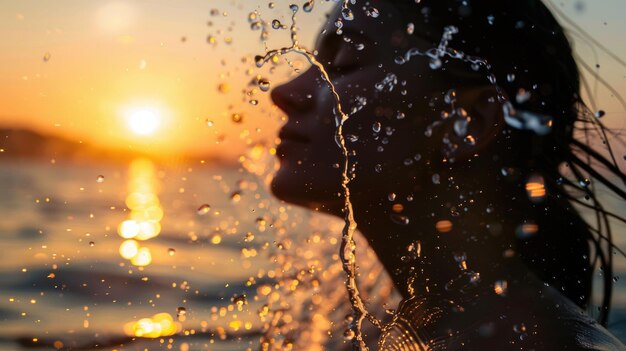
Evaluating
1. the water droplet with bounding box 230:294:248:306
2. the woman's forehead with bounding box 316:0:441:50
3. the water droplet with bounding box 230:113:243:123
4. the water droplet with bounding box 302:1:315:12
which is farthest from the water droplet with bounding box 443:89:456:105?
the water droplet with bounding box 230:294:248:306

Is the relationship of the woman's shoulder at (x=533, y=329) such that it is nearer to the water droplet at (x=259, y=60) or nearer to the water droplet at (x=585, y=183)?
the water droplet at (x=585, y=183)

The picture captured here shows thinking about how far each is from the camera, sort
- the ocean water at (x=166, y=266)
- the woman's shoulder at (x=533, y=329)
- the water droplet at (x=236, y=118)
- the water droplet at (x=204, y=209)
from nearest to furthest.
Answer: the woman's shoulder at (x=533, y=329)
the water droplet at (x=236, y=118)
the ocean water at (x=166, y=266)
the water droplet at (x=204, y=209)

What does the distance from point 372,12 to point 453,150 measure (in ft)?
1.21

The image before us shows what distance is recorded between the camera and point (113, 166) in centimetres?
346

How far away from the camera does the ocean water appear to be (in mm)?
2451

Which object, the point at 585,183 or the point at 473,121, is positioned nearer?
the point at 473,121

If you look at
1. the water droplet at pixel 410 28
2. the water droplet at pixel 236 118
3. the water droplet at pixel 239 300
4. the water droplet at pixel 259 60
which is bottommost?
the water droplet at pixel 239 300

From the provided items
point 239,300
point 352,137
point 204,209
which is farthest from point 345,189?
point 239,300

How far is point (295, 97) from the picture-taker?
1663 millimetres

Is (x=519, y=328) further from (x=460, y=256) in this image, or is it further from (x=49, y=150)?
(x=49, y=150)

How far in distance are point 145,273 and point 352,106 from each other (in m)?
2.28

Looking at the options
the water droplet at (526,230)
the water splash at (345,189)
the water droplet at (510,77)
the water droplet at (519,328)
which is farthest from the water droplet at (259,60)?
the water droplet at (519,328)

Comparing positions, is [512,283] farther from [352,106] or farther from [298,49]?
[298,49]

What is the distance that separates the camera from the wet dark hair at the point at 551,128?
1.57 meters
